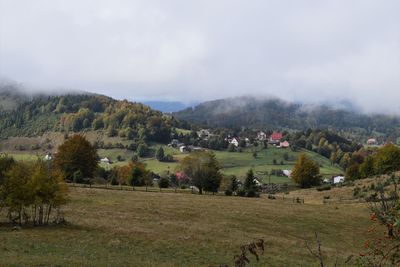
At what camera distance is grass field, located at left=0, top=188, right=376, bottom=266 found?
29.1m

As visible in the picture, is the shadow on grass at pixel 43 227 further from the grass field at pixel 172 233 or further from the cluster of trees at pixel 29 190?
the cluster of trees at pixel 29 190

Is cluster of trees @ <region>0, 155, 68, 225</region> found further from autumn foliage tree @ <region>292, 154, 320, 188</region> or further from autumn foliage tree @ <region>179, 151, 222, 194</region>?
autumn foliage tree @ <region>292, 154, 320, 188</region>

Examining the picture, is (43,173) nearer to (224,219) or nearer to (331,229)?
(224,219)

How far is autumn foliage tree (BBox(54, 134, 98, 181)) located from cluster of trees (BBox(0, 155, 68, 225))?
53724 mm

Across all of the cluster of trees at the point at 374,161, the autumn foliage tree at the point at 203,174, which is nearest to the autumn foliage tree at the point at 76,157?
the autumn foliage tree at the point at 203,174

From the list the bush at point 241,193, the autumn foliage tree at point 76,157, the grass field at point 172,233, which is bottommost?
the grass field at point 172,233

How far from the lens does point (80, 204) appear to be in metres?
51.9

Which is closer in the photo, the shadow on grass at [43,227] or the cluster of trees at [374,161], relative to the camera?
the shadow on grass at [43,227]

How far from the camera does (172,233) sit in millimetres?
38938

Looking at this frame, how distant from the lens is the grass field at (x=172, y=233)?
1147 inches

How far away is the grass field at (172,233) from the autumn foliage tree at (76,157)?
32.6 meters

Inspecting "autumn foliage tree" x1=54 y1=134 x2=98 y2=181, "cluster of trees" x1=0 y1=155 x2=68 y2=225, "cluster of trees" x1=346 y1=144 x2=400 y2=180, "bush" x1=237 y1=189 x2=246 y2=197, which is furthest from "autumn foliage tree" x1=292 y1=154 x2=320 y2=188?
"cluster of trees" x1=0 y1=155 x2=68 y2=225

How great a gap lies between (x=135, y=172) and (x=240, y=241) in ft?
205

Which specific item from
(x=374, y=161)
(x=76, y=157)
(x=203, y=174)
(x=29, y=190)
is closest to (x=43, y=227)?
(x=29, y=190)
